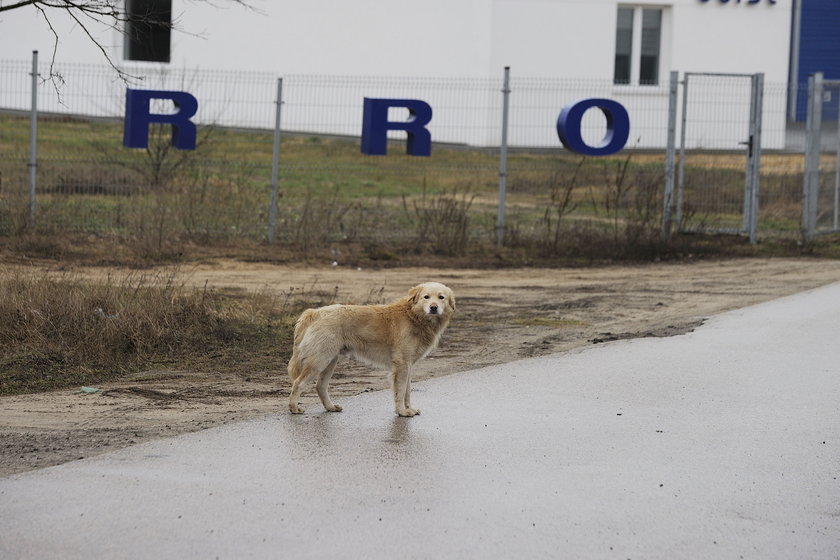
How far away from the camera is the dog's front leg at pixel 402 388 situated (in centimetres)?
866

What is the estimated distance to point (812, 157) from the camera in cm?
2144

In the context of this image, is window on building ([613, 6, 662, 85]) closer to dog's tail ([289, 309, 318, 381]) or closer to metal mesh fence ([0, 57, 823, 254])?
metal mesh fence ([0, 57, 823, 254])

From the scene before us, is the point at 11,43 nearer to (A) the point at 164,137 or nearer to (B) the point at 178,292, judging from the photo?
(A) the point at 164,137

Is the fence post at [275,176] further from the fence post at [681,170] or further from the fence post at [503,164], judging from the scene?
the fence post at [681,170]

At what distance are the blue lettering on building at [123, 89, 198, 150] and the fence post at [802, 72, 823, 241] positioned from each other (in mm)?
10138

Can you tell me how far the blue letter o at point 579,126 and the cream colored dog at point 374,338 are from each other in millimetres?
12071

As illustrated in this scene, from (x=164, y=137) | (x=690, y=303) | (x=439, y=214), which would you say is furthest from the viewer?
(x=164, y=137)

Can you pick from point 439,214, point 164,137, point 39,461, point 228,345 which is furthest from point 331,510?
point 164,137

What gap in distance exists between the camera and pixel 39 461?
7242 mm

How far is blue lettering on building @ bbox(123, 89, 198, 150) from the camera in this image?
1950cm

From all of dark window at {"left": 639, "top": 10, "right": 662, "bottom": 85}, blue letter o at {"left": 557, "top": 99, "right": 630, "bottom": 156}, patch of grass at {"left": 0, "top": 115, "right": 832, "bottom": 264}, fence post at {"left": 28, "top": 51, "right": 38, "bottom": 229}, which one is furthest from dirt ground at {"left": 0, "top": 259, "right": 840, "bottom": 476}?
dark window at {"left": 639, "top": 10, "right": 662, "bottom": 85}

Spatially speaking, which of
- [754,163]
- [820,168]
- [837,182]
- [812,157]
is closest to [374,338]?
[754,163]

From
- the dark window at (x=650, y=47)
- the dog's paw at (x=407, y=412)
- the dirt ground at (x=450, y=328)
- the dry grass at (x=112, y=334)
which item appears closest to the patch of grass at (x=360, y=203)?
the dirt ground at (x=450, y=328)

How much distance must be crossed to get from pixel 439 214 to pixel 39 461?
519 inches
